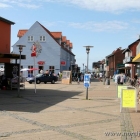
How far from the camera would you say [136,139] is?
7.18 meters

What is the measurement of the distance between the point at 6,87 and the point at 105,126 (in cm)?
1731

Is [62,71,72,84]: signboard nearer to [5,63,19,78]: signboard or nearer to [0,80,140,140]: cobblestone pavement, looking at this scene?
Result: [5,63,19,78]: signboard

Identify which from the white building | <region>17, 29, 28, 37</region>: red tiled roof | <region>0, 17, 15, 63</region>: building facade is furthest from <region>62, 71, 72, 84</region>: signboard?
<region>17, 29, 28, 37</region>: red tiled roof

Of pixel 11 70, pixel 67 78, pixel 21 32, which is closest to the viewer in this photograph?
pixel 11 70

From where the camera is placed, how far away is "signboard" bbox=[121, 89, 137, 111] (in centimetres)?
1195

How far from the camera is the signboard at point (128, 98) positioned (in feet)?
39.2

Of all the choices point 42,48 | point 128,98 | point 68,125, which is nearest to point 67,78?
point 42,48

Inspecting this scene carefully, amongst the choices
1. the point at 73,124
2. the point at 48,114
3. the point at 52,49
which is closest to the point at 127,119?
the point at 73,124

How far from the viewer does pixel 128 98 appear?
472 inches

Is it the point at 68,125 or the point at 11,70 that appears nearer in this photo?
the point at 68,125

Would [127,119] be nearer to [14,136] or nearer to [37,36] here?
[14,136]

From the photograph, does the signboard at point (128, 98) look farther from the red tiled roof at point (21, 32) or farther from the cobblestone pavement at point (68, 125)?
the red tiled roof at point (21, 32)

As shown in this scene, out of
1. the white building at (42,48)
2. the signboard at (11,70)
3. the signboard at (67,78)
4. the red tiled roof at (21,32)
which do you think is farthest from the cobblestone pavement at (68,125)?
the red tiled roof at (21,32)

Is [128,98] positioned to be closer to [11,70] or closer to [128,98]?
[128,98]
